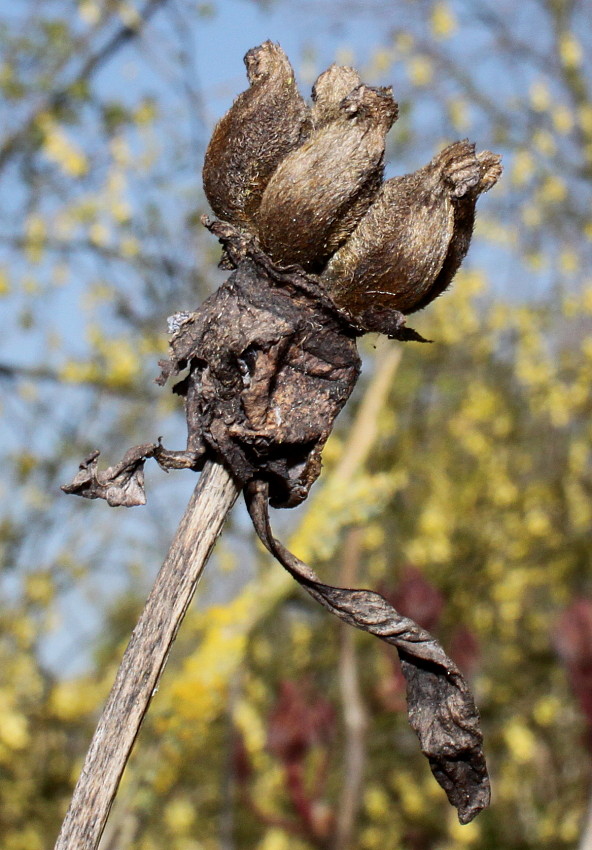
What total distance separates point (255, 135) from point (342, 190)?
0.09 meters

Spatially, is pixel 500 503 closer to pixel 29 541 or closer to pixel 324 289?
pixel 29 541

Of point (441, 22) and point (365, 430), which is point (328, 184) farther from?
point (441, 22)

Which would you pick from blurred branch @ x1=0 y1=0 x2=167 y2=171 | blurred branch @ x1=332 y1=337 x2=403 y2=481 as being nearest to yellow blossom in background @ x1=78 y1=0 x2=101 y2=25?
blurred branch @ x1=0 y1=0 x2=167 y2=171

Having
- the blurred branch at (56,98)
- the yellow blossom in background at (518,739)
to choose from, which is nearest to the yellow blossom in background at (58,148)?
the blurred branch at (56,98)

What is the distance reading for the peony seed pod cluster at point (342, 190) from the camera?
2.24ft

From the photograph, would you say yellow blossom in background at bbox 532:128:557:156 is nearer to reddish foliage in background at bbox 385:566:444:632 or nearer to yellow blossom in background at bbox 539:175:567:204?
yellow blossom in background at bbox 539:175:567:204

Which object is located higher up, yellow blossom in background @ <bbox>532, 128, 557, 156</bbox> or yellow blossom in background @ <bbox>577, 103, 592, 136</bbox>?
yellow blossom in background @ <bbox>577, 103, 592, 136</bbox>

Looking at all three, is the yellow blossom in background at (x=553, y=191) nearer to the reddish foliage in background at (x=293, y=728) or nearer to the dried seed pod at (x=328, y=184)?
the reddish foliage in background at (x=293, y=728)

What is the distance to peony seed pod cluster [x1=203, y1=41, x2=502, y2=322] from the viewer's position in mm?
684

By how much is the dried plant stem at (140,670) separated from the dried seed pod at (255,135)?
249mm

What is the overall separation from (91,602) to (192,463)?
6.05 meters

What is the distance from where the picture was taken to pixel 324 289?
700 mm

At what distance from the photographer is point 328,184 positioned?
678mm

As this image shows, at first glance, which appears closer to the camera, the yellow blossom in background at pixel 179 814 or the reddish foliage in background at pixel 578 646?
the reddish foliage in background at pixel 578 646
